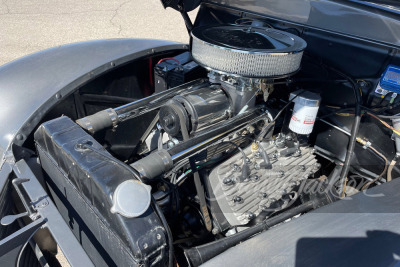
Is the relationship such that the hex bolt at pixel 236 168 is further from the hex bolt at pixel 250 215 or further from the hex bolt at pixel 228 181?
the hex bolt at pixel 250 215

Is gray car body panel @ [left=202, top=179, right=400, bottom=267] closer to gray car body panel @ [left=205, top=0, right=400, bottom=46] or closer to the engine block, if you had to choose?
the engine block

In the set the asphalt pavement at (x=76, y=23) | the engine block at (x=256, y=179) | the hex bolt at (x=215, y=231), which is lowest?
the asphalt pavement at (x=76, y=23)

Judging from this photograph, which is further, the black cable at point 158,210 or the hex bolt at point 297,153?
the hex bolt at point 297,153

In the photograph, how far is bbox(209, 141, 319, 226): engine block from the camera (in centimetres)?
139

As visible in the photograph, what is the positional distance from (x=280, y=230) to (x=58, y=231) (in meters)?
0.64

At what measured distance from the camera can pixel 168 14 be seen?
7.16 meters

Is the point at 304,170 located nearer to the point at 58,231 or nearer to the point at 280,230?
the point at 280,230

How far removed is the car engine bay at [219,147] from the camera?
0.97m

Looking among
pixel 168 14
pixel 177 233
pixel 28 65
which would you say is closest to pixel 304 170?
pixel 177 233

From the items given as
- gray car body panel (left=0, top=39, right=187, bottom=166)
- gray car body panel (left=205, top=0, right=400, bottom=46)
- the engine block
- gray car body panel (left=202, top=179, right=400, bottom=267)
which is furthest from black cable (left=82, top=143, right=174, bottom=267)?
gray car body panel (left=205, top=0, right=400, bottom=46)

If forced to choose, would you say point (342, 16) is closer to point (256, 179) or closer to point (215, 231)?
point (256, 179)

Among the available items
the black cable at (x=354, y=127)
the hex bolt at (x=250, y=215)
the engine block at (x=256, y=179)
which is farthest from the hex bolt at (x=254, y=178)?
the black cable at (x=354, y=127)

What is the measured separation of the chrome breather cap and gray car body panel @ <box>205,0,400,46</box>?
225 millimetres

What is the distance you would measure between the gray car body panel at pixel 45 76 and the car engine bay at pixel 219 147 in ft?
0.27
